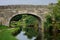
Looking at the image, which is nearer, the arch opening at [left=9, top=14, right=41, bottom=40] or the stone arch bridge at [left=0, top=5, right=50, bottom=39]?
the stone arch bridge at [left=0, top=5, right=50, bottom=39]

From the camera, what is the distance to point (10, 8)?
20453 millimetres

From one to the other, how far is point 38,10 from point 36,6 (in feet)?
1.41

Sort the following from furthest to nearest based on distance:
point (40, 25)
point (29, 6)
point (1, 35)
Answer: point (40, 25) < point (29, 6) < point (1, 35)

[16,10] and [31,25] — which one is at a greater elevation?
[16,10]

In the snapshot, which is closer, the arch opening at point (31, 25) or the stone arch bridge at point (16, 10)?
the stone arch bridge at point (16, 10)

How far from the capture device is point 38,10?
20797mm

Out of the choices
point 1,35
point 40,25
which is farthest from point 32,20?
point 1,35

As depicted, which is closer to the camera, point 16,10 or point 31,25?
point 16,10

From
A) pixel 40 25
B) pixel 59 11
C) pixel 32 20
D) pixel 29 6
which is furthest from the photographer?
pixel 32 20

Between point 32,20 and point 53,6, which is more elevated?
point 53,6

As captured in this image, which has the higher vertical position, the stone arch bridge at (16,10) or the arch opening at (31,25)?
the stone arch bridge at (16,10)

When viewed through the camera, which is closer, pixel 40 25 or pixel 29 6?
pixel 29 6

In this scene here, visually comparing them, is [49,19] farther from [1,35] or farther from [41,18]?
[1,35]

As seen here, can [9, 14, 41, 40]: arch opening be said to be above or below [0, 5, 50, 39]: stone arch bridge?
below
